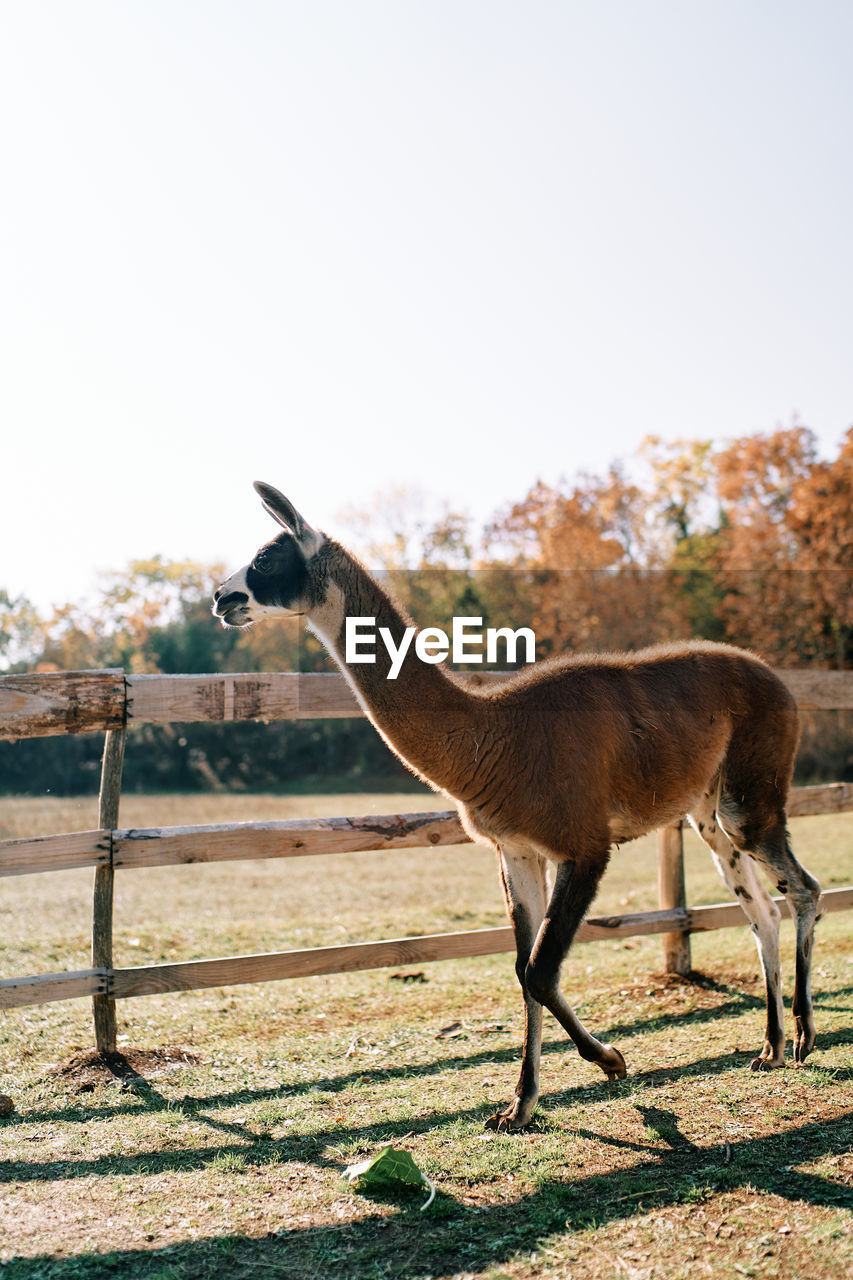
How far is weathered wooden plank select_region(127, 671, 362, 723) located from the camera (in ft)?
17.8

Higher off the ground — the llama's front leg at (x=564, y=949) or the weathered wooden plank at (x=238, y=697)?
the weathered wooden plank at (x=238, y=697)

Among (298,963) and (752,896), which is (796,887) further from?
(298,963)

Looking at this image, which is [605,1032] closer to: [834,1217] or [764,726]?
[764,726]

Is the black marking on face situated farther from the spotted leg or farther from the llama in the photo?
the spotted leg

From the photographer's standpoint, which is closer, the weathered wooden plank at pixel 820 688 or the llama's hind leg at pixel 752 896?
the llama's hind leg at pixel 752 896

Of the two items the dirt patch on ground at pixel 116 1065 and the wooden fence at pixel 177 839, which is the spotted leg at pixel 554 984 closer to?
the wooden fence at pixel 177 839

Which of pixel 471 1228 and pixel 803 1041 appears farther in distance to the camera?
pixel 803 1041

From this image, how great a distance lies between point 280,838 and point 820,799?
13.2ft

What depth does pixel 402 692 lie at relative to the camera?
4.44 meters

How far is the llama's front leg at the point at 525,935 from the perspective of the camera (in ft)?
14.1

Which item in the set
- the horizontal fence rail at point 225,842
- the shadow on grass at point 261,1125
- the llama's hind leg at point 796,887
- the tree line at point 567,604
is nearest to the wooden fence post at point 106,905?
the horizontal fence rail at point 225,842

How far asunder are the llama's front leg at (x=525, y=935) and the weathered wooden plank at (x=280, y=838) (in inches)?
39.2

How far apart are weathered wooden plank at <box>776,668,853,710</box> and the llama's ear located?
12.7 ft

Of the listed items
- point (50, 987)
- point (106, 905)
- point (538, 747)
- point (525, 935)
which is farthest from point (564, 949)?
point (50, 987)
